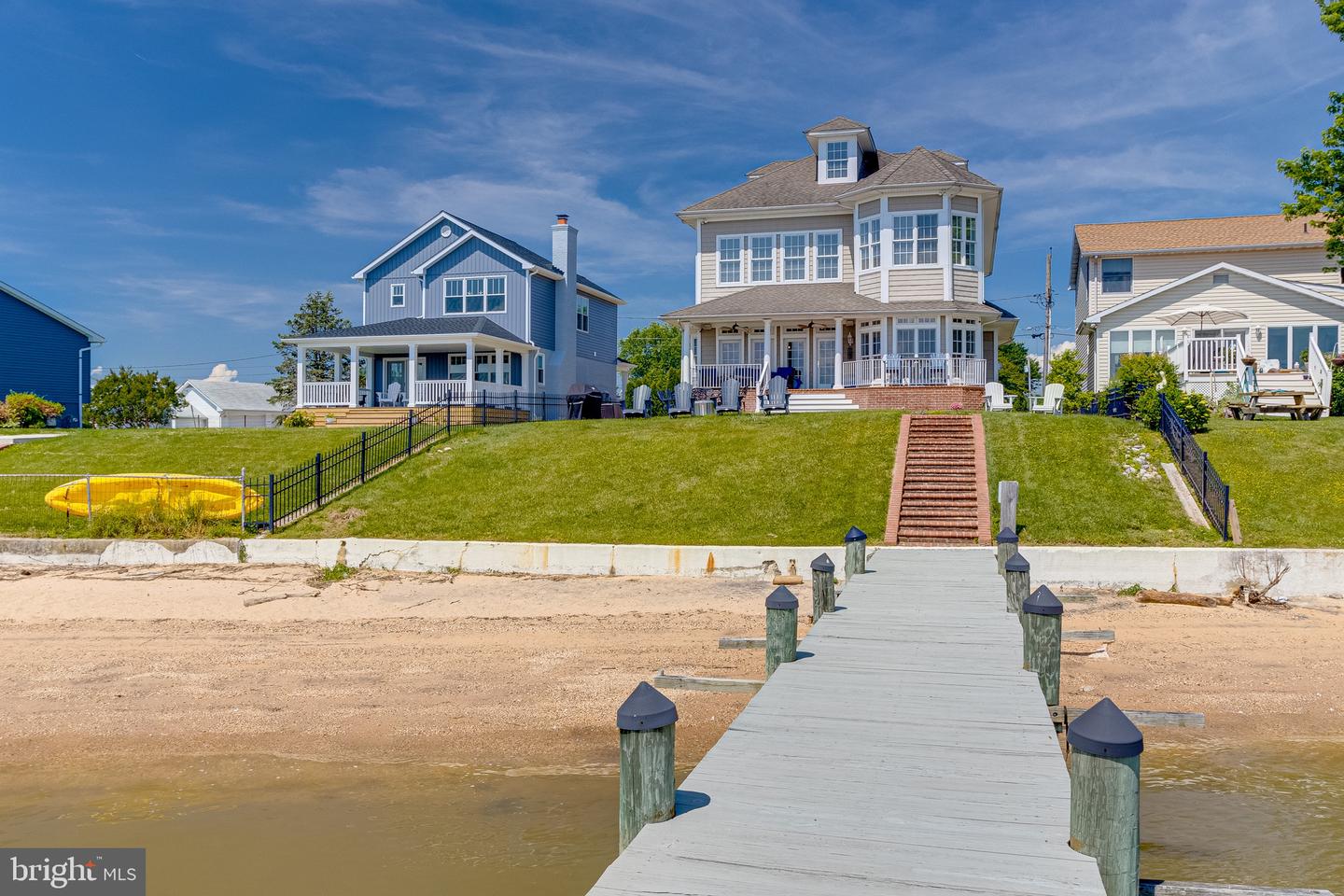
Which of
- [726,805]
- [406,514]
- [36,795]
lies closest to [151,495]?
[406,514]

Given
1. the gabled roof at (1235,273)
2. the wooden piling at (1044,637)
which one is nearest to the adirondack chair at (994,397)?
the gabled roof at (1235,273)

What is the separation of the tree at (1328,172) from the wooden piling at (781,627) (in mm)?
24120

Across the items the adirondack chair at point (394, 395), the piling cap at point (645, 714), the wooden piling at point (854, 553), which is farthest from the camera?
the adirondack chair at point (394, 395)

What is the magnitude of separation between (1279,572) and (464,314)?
30320 mm

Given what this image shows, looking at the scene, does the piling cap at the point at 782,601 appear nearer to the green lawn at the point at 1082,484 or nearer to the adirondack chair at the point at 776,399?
the green lawn at the point at 1082,484

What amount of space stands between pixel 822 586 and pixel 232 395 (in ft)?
233

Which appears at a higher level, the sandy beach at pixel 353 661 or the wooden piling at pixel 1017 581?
the wooden piling at pixel 1017 581

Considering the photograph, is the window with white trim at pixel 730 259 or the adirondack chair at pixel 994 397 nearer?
the adirondack chair at pixel 994 397

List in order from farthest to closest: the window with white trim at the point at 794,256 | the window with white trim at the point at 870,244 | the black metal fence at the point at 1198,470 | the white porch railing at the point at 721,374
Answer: the window with white trim at the point at 794,256, the white porch railing at the point at 721,374, the window with white trim at the point at 870,244, the black metal fence at the point at 1198,470

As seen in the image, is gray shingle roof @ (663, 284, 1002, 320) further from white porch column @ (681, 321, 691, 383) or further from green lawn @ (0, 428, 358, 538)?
green lawn @ (0, 428, 358, 538)

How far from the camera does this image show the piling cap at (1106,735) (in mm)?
4789

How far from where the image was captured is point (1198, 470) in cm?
1916

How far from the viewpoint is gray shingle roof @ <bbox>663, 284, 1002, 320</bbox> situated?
30688mm

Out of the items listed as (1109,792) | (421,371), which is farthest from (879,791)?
(421,371)
